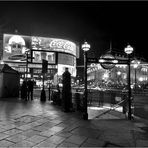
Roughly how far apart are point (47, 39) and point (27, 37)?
211 inches

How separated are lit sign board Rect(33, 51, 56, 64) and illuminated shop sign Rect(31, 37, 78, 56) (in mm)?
1303

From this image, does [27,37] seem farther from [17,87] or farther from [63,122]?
[63,122]

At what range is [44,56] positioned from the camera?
39.8 m

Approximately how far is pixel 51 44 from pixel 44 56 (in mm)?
4344

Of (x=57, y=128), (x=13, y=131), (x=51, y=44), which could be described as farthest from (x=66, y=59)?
(x=13, y=131)

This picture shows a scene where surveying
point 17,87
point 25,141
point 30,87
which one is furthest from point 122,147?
point 17,87

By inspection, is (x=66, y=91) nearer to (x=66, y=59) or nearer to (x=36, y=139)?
(x=36, y=139)

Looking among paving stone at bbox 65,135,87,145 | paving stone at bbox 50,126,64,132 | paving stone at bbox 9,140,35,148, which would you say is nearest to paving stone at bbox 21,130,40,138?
paving stone at bbox 9,140,35,148

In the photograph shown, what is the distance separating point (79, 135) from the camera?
5.29 meters

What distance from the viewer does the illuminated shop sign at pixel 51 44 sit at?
39656 mm

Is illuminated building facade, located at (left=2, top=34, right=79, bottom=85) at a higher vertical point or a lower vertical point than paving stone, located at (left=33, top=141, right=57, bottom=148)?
higher

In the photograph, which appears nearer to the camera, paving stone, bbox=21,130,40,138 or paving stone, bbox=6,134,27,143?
paving stone, bbox=6,134,27,143

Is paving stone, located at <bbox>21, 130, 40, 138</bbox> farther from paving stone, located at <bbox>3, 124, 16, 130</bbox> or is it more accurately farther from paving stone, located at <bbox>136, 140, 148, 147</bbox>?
paving stone, located at <bbox>136, 140, 148, 147</bbox>

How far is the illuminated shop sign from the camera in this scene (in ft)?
130
